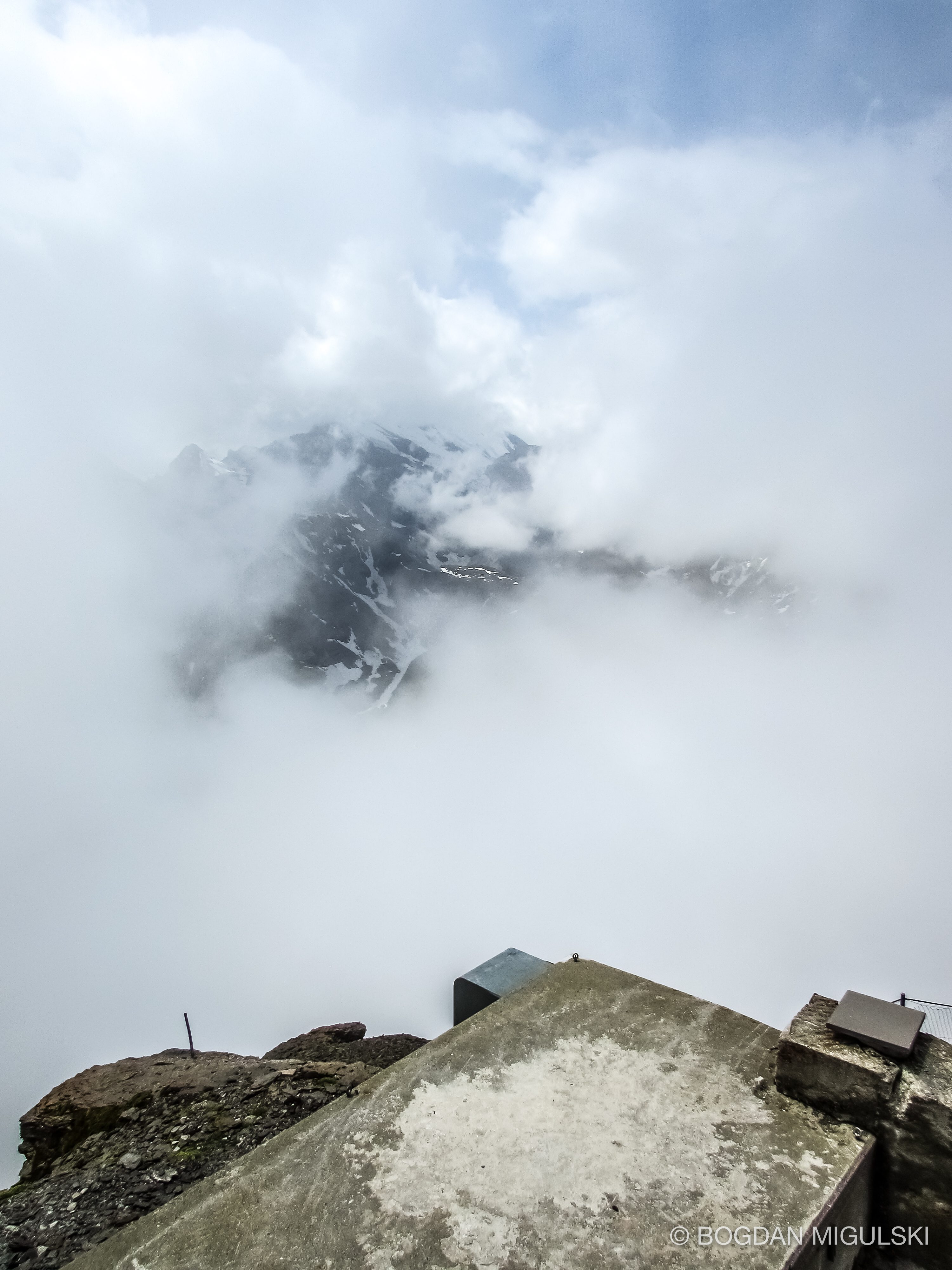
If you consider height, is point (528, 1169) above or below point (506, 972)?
below

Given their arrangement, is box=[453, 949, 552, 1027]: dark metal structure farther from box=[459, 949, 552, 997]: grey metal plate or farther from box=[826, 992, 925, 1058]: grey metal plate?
box=[826, 992, 925, 1058]: grey metal plate

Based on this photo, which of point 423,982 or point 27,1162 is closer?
point 27,1162

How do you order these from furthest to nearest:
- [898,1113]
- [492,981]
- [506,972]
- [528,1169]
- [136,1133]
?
[506,972] < [492,981] < [136,1133] < [898,1113] < [528,1169]

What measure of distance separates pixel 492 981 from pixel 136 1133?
157 inches

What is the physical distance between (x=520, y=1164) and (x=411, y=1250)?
3.24 feet

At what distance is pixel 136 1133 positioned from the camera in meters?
6.49

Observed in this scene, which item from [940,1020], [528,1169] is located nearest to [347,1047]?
[528,1169]

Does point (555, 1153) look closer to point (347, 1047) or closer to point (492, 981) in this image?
point (492, 981)

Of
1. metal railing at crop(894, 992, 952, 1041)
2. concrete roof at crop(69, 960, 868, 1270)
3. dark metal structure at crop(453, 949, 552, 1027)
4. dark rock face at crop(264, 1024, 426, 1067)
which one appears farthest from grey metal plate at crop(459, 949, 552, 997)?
metal railing at crop(894, 992, 952, 1041)

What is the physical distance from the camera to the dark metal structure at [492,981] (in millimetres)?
7199

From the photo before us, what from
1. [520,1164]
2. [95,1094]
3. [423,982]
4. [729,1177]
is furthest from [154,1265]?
[423,982]

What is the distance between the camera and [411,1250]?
3.91m

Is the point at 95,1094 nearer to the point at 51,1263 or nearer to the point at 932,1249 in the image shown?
the point at 51,1263

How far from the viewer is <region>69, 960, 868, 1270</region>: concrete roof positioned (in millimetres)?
3941
